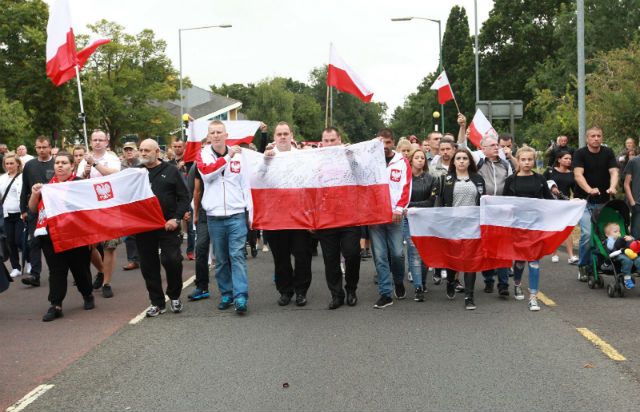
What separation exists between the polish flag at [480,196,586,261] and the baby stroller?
774 millimetres

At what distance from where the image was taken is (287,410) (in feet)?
17.6

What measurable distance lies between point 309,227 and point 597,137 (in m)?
4.33

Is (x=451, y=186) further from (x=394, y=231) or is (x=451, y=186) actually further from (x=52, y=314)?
(x=52, y=314)

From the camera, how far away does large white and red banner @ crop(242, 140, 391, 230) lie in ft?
30.0

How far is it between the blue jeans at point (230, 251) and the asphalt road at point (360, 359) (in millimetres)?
328

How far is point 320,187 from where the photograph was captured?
9.25m

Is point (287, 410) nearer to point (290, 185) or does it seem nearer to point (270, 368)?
point (270, 368)

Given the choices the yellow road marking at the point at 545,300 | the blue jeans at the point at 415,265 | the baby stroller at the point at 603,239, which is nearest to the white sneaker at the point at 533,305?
the yellow road marking at the point at 545,300

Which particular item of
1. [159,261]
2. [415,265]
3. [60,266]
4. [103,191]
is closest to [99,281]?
[60,266]

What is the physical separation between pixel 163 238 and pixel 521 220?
418 centimetres

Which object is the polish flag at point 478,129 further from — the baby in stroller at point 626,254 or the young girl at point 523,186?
the baby in stroller at point 626,254

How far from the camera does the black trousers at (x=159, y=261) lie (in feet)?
29.2

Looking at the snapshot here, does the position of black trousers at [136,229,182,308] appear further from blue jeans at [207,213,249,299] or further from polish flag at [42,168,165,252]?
blue jeans at [207,213,249,299]

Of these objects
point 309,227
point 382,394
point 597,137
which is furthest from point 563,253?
point 382,394
